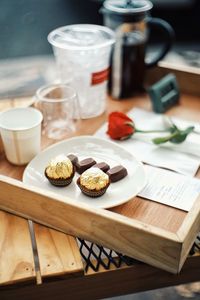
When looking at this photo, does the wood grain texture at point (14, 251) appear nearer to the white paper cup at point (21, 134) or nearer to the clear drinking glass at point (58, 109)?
the white paper cup at point (21, 134)

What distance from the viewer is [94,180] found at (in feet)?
2.43

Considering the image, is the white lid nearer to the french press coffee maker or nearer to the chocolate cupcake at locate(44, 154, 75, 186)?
the french press coffee maker

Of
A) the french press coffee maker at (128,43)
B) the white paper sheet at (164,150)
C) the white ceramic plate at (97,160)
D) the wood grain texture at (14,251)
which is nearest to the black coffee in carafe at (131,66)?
the french press coffee maker at (128,43)

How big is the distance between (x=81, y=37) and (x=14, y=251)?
554 mm

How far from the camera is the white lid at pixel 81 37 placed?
97 centimetres

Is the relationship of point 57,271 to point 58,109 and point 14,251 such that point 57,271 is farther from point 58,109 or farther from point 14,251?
point 58,109

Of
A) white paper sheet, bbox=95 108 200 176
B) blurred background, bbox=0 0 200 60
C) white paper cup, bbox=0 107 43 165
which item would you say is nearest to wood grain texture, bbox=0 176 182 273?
white paper cup, bbox=0 107 43 165

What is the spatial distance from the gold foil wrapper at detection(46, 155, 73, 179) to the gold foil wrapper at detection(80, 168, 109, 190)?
0.10ft

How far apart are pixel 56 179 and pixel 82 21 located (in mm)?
1234

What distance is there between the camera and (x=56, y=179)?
767 millimetres

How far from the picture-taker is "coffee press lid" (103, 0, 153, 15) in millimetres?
1004

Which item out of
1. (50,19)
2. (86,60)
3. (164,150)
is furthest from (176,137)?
(50,19)

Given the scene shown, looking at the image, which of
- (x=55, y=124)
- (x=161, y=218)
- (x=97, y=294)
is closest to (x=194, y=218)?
(x=161, y=218)

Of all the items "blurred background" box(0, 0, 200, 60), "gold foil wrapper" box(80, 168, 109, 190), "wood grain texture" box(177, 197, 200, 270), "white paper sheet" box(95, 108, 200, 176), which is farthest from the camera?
"blurred background" box(0, 0, 200, 60)
